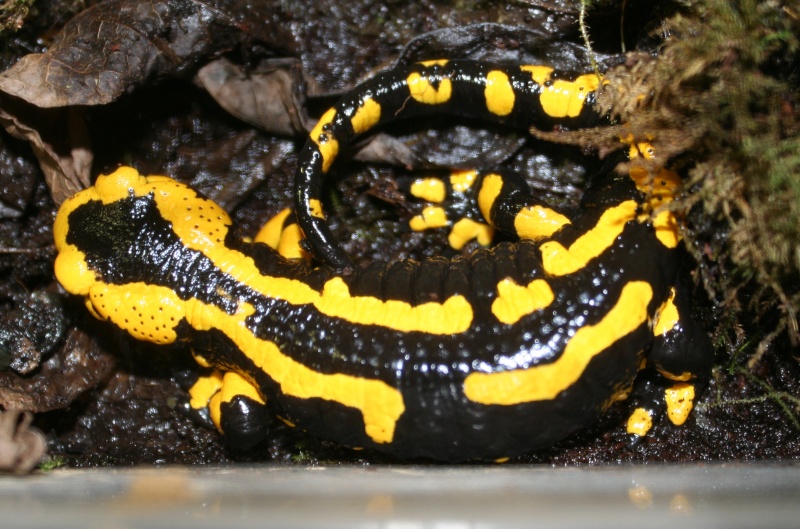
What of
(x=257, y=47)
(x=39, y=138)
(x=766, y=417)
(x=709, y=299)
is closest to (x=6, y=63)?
(x=39, y=138)

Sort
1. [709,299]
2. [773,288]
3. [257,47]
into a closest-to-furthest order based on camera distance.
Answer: [773,288] → [709,299] → [257,47]

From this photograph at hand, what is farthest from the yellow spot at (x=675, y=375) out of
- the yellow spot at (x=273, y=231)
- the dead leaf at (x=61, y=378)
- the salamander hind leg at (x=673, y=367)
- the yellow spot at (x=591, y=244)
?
the dead leaf at (x=61, y=378)

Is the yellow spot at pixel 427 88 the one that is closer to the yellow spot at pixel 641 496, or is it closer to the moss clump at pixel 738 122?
the moss clump at pixel 738 122

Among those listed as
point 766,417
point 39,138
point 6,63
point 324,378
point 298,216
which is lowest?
point 766,417

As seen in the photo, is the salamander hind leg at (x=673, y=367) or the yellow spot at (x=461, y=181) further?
the yellow spot at (x=461, y=181)

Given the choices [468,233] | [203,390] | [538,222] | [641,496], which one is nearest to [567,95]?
[538,222]

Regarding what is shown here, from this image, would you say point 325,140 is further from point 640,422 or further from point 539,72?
point 640,422

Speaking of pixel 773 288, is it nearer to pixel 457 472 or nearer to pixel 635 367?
pixel 635 367
